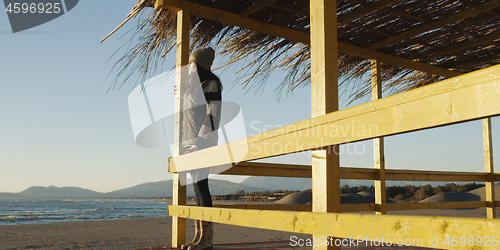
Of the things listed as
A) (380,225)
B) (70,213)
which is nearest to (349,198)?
(380,225)

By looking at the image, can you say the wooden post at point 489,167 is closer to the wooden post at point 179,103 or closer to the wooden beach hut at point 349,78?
the wooden beach hut at point 349,78

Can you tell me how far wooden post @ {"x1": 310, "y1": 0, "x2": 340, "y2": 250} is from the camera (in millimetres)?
1812

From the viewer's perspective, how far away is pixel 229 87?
15.0ft

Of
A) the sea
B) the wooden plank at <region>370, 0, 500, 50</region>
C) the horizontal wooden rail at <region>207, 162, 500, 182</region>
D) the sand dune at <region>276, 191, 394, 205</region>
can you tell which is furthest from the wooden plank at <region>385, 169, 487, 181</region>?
A: the sea

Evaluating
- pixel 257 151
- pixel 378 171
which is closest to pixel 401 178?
pixel 378 171

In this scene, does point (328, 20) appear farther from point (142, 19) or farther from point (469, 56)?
point (469, 56)

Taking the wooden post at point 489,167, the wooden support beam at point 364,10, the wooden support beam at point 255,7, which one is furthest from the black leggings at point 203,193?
the wooden post at point 489,167

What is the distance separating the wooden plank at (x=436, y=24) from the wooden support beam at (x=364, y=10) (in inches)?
36.9

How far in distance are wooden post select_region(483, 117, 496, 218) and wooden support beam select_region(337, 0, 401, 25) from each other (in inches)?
147

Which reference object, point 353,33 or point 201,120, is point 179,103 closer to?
point 201,120

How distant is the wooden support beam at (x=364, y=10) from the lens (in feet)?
12.2

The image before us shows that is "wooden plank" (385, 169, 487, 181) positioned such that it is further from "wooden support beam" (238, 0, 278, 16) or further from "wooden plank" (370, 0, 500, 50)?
"wooden support beam" (238, 0, 278, 16)

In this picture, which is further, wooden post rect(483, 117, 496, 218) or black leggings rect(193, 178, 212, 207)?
wooden post rect(483, 117, 496, 218)

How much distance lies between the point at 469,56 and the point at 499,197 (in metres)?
14.7
